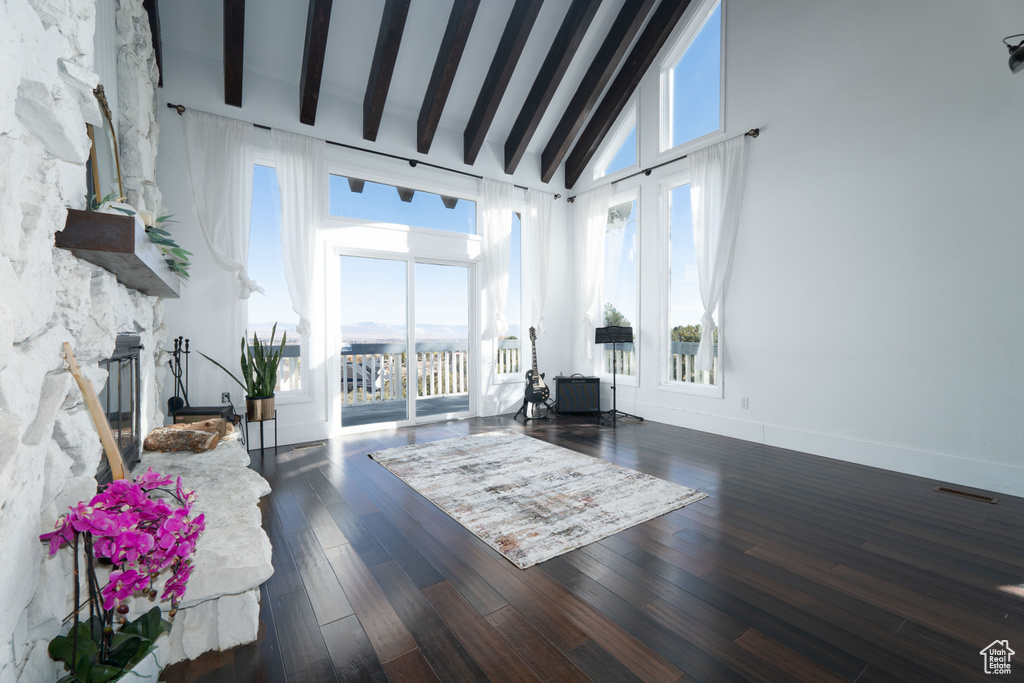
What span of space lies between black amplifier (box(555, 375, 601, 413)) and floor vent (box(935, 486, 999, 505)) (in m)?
3.19

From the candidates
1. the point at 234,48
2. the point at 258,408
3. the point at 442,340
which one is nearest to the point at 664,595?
the point at 258,408

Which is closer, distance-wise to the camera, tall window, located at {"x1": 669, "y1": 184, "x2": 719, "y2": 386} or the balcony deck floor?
tall window, located at {"x1": 669, "y1": 184, "x2": 719, "y2": 386}

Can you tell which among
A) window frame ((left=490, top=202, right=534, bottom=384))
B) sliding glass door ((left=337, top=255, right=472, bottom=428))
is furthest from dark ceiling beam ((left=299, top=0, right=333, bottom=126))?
window frame ((left=490, top=202, right=534, bottom=384))

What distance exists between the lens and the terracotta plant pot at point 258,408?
142 inches

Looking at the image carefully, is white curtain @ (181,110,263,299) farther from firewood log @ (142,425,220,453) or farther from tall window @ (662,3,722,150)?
tall window @ (662,3,722,150)

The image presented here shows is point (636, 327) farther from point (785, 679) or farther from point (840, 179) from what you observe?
point (785, 679)

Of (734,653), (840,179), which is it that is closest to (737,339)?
(840,179)

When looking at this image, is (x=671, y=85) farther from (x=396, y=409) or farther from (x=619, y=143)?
(x=396, y=409)

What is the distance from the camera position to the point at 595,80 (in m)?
5.18

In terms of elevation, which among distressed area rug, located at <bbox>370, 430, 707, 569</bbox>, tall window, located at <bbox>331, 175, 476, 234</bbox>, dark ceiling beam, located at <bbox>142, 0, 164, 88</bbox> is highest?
dark ceiling beam, located at <bbox>142, 0, 164, 88</bbox>

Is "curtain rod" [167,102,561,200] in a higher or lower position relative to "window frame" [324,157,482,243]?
higher

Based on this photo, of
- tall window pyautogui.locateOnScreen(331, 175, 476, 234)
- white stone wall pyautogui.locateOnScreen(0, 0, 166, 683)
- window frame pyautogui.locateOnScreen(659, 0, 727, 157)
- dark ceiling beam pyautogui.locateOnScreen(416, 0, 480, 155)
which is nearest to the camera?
white stone wall pyautogui.locateOnScreen(0, 0, 166, 683)

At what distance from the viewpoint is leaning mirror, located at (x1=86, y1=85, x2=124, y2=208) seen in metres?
2.02

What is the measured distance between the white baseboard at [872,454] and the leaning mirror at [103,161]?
491 cm
